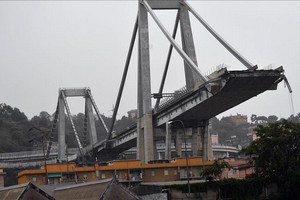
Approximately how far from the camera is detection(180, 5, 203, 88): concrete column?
93.3m

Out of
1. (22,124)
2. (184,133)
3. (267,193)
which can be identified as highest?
(22,124)

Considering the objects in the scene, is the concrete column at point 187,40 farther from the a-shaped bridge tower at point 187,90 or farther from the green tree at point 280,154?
the green tree at point 280,154

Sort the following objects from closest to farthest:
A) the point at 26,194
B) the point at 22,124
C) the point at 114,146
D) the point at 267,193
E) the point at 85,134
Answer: the point at 26,194, the point at 267,193, the point at 114,146, the point at 85,134, the point at 22,124

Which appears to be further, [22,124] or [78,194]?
[22,124]

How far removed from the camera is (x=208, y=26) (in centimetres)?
9019

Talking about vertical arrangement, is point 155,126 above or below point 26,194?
above

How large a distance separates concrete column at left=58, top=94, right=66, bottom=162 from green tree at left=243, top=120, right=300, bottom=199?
262ft

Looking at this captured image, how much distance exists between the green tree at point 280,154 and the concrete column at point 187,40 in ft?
90.2

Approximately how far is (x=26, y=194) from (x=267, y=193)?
109 feet

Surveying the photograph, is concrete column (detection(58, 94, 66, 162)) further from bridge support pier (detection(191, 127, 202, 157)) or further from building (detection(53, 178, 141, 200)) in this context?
building (detection(53, 178, 141, 200))

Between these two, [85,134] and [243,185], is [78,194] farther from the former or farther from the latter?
[85,134]

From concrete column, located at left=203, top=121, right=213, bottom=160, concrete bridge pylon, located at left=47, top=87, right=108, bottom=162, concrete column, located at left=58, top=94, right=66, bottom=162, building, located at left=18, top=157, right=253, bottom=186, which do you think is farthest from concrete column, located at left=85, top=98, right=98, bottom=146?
building, located at left=18, top=157, right=253, bottom=186

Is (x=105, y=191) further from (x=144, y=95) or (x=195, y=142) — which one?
(x=195, y=142)

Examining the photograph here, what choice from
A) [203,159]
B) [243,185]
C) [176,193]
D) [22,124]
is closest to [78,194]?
[176,193]
